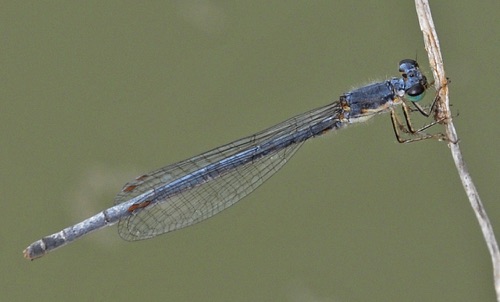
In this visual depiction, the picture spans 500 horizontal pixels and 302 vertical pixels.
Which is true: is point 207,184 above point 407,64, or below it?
below

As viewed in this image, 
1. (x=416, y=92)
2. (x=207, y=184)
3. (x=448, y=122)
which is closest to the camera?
(x=448, y=122)

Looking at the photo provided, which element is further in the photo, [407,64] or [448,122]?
[407,64]

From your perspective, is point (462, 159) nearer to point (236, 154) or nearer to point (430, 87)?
point (430, 87)

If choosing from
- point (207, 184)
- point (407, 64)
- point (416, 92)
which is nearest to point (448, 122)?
point (416, 92)

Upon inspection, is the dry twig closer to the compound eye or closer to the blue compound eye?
the blue compound eye

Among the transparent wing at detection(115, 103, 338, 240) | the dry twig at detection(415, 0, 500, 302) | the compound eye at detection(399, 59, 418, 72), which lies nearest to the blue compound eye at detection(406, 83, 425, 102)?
the compound eye at detection(399, 59, 418, 72)

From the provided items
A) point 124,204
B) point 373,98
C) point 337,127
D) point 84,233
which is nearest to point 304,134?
point 337,127

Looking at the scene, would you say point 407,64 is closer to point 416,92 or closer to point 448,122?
point 416,92
